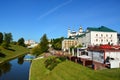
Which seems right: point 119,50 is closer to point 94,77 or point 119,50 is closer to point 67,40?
point 94,77

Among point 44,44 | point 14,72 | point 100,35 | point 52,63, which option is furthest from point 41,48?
point 52,63

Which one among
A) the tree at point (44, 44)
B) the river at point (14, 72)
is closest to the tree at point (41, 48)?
the tree at point (44, 44)

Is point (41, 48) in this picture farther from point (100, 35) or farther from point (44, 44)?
point (100, 35)

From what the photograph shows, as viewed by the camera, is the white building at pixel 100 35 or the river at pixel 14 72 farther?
the white building at pixel 100 35

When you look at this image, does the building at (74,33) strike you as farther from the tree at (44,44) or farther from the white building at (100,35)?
the white building at (100,35)

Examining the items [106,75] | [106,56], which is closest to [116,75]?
[106,75]

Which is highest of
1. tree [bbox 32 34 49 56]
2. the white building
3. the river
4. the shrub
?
the white building

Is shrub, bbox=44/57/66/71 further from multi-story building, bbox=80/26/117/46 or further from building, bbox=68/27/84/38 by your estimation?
building, bbox=68/27/84/38

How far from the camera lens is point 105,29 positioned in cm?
9225

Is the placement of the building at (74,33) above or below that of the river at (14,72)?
above

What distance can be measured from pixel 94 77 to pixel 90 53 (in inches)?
907

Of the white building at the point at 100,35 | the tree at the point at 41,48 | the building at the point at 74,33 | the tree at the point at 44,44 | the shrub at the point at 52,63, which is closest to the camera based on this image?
the shrub at the point at 52,63

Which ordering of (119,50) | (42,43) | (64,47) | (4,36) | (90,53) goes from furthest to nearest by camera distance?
1. (4,36)
2. (64,47)
3. (42,43)
4. (90,53)
5. (119,50)

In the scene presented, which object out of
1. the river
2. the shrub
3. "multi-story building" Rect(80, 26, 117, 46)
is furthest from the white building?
the shrub
